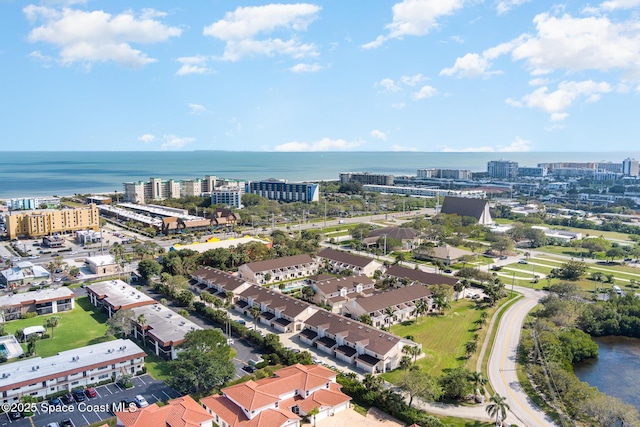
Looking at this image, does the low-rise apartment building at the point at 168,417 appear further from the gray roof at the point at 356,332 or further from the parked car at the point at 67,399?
the gray roof at the point at 356,332

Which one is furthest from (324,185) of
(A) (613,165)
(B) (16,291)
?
(A) (613,165)

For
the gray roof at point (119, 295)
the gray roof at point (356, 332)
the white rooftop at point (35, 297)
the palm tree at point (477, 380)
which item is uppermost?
the gray roof at point (119, 295)

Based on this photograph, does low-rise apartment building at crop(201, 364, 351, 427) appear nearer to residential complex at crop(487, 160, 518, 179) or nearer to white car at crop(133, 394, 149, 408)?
white car at crop(133, 394, 149, 408)

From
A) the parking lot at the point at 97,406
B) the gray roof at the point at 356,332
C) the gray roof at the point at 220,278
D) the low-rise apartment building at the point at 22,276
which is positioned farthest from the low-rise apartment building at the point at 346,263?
the low-rise apartment building at the point at 22,276

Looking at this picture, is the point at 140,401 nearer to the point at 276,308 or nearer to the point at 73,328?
the point at 276,308

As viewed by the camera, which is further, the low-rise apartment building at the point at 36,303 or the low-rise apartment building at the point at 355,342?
the low-rise apartment building at the point at 36,303

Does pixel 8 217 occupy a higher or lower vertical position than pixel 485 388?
higher

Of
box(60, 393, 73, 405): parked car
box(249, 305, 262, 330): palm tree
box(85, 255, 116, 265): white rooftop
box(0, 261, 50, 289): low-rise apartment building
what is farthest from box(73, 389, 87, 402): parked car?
box(85, 255, 116, 265): white rooftop

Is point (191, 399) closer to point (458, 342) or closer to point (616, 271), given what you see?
point (458, 342)
